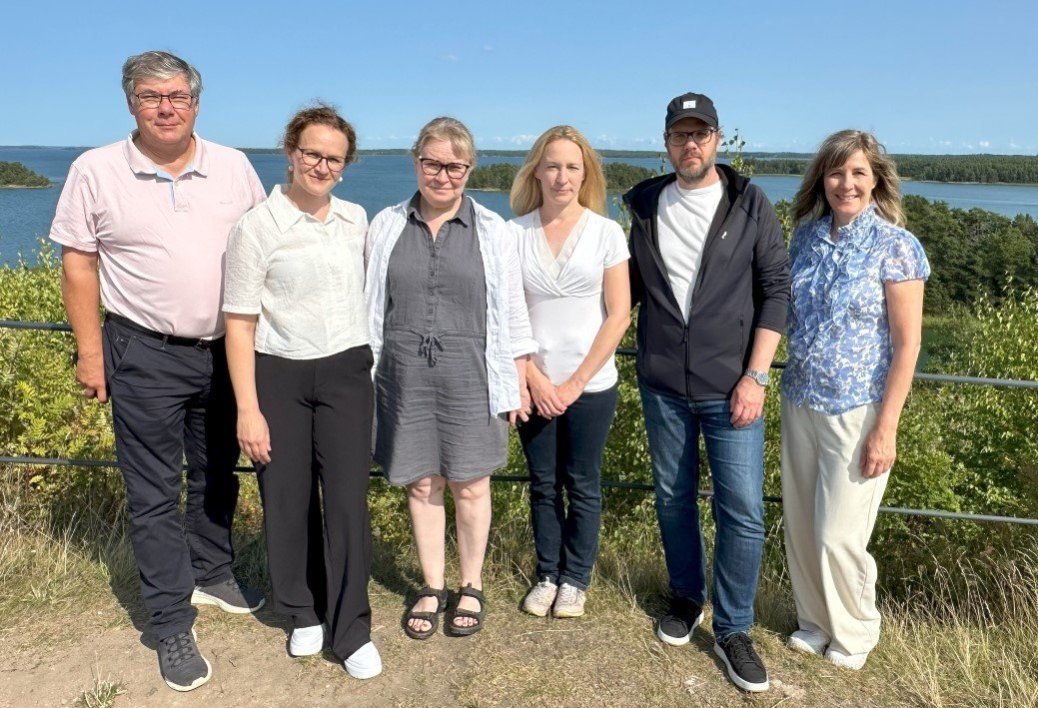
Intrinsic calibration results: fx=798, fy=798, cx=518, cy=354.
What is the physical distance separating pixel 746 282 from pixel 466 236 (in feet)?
3.24

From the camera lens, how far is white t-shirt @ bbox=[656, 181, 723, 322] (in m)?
2.80

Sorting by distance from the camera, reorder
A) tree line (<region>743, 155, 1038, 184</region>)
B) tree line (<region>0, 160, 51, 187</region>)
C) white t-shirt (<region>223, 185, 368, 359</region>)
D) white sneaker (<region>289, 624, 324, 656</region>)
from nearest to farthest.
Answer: white t-shirt (<region>223, 185, 368, 359</region>)
white sneaker (<region>289, 624, 324, 656</region>)
tree line (<region>0, 160, 51, 187</region>)
tree line (<region>743, 155, 1038, 184</region>)

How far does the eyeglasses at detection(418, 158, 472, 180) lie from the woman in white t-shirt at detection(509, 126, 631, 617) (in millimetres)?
285

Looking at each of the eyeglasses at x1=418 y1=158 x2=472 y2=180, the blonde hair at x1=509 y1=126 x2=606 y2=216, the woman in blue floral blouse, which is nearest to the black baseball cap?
the blonde hair at x1=509 y1=126 x2=606 y2=216

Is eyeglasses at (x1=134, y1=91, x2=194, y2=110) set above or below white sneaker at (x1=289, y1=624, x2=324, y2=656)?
above

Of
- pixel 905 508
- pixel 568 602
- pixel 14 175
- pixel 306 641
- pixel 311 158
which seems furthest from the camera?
pixel 14 175

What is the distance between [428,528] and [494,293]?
958 millimetres

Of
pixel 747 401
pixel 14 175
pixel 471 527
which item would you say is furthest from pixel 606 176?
pixel 14 175

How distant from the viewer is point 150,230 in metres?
2.67

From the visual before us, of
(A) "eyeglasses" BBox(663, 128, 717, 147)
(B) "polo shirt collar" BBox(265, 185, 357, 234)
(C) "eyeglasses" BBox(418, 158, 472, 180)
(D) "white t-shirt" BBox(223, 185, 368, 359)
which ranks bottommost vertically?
(D) "white t-shirt" BBox(223, 185, 368, 359)

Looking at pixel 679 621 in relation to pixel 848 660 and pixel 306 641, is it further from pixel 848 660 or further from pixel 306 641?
pixel 306 641

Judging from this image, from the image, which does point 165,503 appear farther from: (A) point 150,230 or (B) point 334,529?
(A) point 150,230

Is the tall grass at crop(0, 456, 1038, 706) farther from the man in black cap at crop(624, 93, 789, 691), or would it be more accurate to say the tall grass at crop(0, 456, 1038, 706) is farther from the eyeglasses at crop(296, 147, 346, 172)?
the eyeglasses at crop(296, 147, 346, 172)

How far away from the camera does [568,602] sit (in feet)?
10.4
